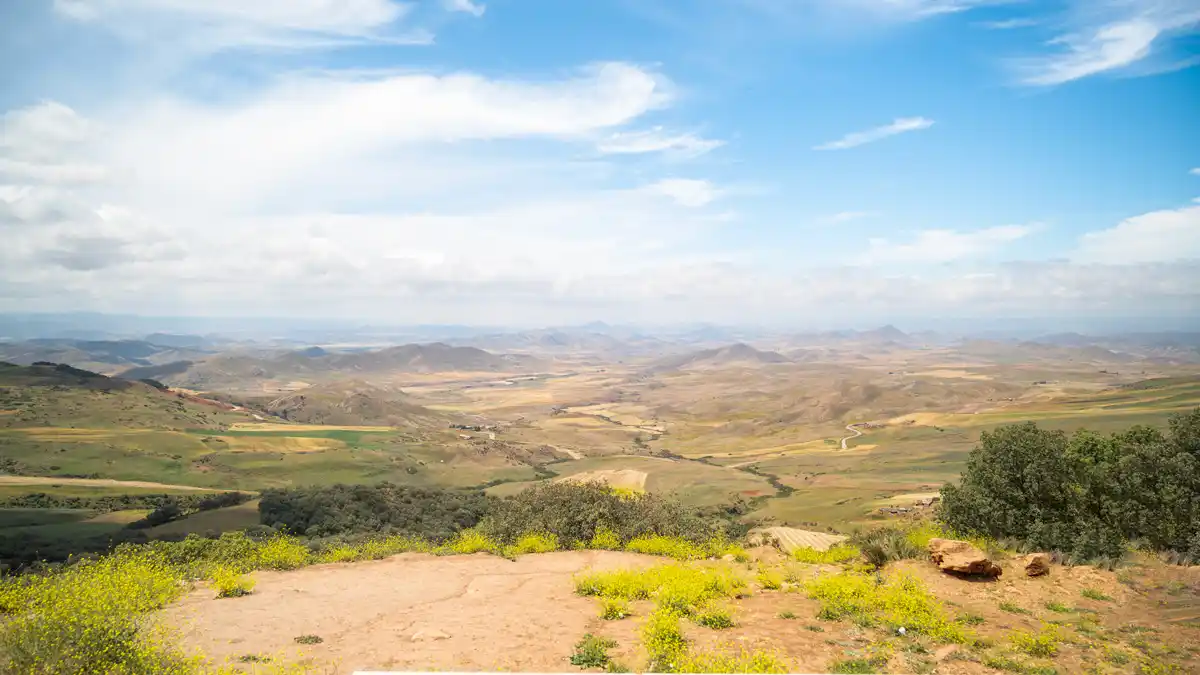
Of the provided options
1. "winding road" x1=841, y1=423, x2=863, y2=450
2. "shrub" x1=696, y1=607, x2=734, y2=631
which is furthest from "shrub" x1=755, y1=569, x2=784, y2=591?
"winding road" x1=841, y1=423, x2=863, y2=450

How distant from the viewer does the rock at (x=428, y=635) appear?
11.7 m

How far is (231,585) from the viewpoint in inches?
605

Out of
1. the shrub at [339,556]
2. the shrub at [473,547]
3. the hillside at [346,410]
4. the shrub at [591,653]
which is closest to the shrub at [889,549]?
the shrub at [591,653]

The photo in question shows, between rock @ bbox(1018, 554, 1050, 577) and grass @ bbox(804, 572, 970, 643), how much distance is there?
11.2 ft

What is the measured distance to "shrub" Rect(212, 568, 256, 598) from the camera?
602 inches

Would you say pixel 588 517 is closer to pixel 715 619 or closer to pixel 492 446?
pixel 715 619

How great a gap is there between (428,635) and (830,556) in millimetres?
13784

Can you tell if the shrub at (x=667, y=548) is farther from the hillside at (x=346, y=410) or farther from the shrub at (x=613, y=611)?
the hillside at (x=346, y=410)

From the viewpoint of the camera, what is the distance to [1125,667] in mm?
9711

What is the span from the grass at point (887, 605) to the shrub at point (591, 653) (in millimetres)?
5322

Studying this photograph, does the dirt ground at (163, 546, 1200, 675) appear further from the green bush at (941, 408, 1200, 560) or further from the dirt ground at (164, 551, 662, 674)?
the green bush at (941, 408, 1200, 560)

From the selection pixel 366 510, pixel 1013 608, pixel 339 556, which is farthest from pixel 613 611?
pixel 366 510

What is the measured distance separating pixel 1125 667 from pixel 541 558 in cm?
1664

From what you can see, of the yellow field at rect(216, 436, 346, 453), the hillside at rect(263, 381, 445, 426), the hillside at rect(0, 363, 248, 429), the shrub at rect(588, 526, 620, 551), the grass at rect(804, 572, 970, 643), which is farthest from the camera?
the hillside at rect(263, 381, 445, 426)
